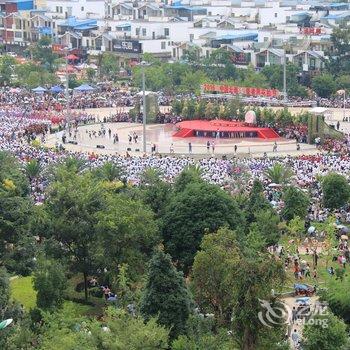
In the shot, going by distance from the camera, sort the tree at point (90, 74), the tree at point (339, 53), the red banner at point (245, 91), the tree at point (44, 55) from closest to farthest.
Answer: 1. the red banner at point (245, 91)
2. the tree at point (339, 53)
3. the tree at point (90, 74)
4. the tree at point (44, 55)

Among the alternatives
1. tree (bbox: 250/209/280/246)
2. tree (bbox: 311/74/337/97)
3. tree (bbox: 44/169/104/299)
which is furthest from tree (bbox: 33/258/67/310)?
tree (bbox: 311/74/337/97)

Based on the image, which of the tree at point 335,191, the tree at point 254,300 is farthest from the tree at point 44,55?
the tree at point 254,300

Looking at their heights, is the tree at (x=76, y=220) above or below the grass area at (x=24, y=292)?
above

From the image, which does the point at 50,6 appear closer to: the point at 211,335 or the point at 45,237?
the point at 45,237

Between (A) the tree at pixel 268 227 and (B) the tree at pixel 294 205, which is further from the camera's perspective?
(B) the tree at pixel 294 205

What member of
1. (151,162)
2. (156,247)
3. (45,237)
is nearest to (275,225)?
(156,247)

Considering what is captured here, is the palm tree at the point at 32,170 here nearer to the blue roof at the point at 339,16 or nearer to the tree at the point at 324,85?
the tree at the point at 324,85

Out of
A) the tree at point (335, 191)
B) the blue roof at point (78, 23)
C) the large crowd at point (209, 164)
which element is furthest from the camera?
the blue roof at point (78, 23)

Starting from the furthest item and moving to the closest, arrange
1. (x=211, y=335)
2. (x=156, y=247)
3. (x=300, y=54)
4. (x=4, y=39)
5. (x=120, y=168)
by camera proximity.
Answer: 1. (x=4, y=39)
2. (x=300, y=54)
3. (x=120, y=168)
4. (x=156, y=247)
5. (x=211, y=335)
